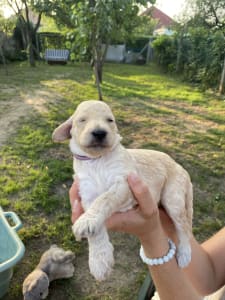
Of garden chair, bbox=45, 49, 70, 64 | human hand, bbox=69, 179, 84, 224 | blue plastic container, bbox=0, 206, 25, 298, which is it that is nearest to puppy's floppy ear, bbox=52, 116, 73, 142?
human hand, bbox=69, 179, 84, 224

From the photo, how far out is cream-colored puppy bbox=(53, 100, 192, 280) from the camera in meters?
1.41

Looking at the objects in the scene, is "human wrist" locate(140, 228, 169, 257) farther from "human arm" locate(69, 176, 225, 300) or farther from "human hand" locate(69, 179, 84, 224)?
"human hand" locate(69, 179, 84, 224)

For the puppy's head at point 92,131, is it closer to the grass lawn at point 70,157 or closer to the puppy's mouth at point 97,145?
the puppy's mouth at point 97,145

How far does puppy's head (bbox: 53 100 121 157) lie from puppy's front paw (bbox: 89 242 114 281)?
0.44 m

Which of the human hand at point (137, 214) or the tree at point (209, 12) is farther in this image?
the tree at point (209, 12)

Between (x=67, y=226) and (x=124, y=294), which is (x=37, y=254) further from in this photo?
(x=124, y=294)

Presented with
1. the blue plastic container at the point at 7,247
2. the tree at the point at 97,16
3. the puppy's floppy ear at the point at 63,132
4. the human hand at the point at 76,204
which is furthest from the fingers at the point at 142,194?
the tree at the point at 97,16

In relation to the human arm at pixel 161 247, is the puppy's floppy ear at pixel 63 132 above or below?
above

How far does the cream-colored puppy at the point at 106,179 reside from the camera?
4.62 feet

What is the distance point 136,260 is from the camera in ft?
10.6

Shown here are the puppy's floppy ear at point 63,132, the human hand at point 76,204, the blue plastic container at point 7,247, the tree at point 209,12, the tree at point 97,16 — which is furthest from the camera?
the tree at point 209,12

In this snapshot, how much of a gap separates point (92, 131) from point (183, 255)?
2.79 ft

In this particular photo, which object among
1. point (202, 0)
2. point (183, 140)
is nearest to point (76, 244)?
point (183, 140)

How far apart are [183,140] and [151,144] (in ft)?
2.37
